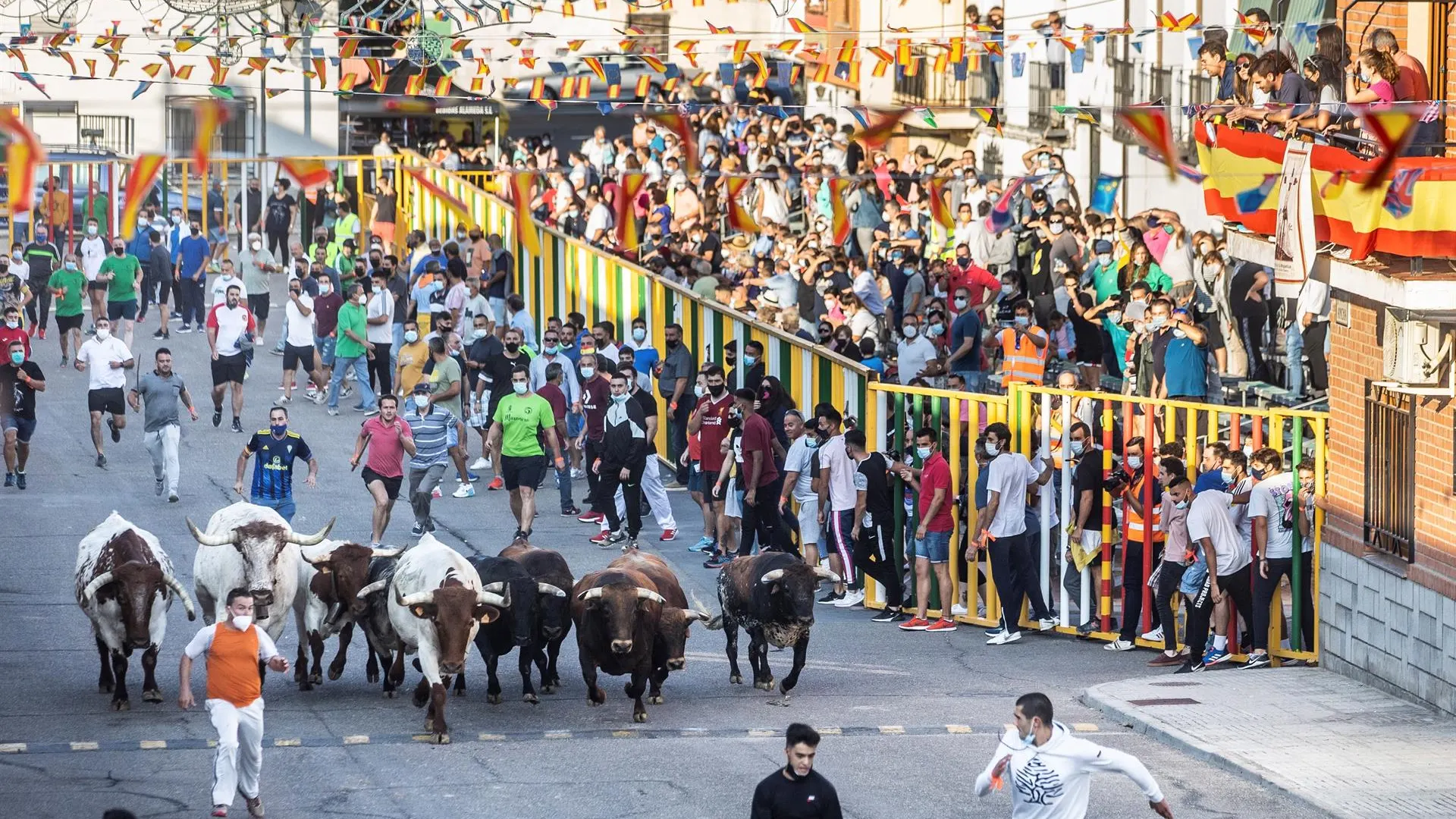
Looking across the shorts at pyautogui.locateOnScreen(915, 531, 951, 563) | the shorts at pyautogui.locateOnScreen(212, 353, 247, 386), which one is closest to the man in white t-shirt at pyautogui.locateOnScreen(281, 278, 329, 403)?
the shorts at pyautogui.locateOnScreen(212, 353, 247, 386)

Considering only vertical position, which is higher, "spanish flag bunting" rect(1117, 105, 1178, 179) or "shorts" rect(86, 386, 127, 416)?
"spanish flag bunting" rect(1117, 105, 1178, 179)

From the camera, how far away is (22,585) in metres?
21.1

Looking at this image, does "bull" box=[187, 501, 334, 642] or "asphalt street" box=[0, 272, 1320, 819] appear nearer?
"asphalt street" box=[0, 272, 1320, 819]

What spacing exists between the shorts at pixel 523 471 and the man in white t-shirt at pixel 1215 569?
746cm

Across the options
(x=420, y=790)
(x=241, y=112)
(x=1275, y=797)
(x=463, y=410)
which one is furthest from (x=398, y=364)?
(x=241, y=112)

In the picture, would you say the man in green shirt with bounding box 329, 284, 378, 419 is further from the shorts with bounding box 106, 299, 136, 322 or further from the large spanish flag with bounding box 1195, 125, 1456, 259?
the large spanish flag with bounding box 1195, 125, 1456, 259

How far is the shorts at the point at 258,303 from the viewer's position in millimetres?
33219

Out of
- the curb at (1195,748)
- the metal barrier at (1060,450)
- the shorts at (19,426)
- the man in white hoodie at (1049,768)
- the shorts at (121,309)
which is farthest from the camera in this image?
the shorts at (121,309)

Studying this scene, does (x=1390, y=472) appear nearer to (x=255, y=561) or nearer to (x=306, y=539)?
(x=306, y=539)

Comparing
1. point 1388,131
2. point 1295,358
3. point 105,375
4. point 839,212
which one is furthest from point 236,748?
point 839,212

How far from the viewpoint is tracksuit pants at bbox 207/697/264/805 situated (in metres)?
13.4

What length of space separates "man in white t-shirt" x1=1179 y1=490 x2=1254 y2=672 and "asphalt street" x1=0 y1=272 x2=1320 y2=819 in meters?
0.60

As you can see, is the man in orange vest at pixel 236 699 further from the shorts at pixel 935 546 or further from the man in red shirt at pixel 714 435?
the man in red shirt at pixel 714 435

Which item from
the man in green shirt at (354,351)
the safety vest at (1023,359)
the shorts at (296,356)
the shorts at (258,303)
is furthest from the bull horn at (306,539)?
the shorts at (258,303)
